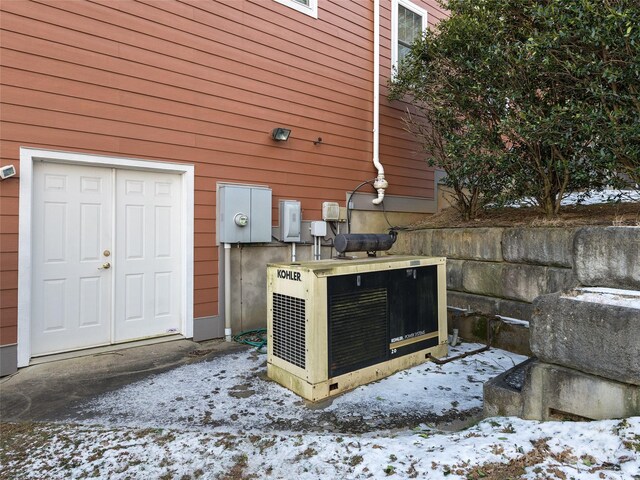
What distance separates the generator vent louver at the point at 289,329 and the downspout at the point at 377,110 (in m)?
3.69

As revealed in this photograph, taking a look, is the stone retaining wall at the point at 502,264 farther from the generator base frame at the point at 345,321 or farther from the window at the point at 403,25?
the window at the point at 403,25

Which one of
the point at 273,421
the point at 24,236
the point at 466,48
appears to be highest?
the point at 466,48

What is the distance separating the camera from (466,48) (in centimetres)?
549

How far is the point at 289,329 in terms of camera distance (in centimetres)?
348

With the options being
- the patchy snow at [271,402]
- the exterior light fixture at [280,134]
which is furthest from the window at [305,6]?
the patchy snow at [271,402]

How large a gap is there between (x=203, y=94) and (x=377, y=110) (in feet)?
10.2

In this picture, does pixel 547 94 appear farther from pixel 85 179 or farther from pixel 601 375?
pixel 85 179

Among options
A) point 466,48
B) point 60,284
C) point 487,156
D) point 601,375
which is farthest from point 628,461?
point 466,48

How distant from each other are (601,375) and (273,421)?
2115 millimetres

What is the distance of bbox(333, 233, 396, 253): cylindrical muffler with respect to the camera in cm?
387

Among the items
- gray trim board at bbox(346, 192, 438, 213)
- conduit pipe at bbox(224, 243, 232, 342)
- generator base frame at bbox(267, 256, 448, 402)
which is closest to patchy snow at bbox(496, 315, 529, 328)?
generator base frame at bbox(267, 256, 448, 402)

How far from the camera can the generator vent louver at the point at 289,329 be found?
3.33 meters

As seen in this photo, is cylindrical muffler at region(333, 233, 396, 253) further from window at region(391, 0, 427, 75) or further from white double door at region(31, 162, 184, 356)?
window at region(391, 0, 427, 75)

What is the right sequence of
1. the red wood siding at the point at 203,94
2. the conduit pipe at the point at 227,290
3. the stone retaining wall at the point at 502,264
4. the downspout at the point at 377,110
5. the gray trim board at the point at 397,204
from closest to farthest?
the red wood siding at the point at 203,94 → the stone retaining wall at the point at 502,264 → the conduit pipe at the point at 227,290 → the gray trim board at the point at 397,204 → the downspout at the point at 377,110
